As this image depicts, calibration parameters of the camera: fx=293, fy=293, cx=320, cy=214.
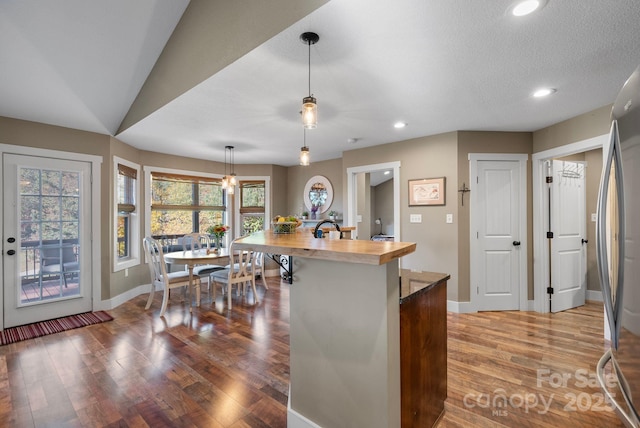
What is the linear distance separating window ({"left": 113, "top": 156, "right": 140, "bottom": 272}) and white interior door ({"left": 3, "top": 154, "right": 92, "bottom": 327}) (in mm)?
372

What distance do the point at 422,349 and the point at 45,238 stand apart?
442 centimetres

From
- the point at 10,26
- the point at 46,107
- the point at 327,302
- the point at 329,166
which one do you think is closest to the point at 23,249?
the point at 46,107

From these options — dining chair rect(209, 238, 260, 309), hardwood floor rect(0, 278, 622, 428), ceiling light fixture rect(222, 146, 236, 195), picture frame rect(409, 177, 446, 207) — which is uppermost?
ceiling light fixture rect(222, 146, 236, 195)

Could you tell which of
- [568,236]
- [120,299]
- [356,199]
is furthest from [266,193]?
[568,236]

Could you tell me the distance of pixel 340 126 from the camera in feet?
12.1

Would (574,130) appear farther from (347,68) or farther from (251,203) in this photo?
(251,203)

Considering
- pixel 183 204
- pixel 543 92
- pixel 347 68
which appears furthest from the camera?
pixel 183 204

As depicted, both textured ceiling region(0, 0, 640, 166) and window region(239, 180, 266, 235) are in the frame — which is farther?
window region(239, 180, 266, 235)

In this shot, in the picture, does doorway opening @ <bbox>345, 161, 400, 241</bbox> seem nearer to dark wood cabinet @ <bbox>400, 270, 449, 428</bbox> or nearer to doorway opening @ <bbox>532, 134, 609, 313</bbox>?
doorway opening @ <bbox>532, 134, 609, 313</bbox>

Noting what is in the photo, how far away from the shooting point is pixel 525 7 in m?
1.59

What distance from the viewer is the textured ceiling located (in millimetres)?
1731

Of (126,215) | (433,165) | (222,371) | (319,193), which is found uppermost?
(433,165)

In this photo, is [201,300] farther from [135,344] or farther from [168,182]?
[168,182]

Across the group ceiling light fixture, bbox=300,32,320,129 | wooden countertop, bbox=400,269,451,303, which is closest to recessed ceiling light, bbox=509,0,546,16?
ceiling light fixture, bbox=300,32,320,129
